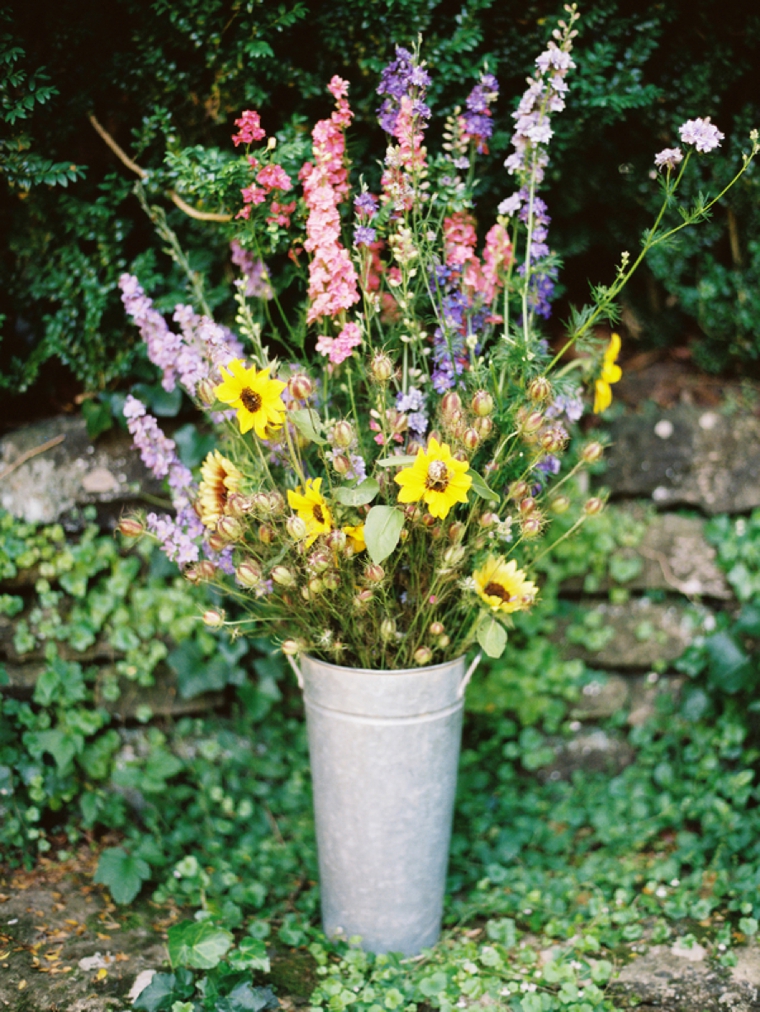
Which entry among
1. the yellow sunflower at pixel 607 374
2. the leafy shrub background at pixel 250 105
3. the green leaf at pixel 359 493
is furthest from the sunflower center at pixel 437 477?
the leafy shrub background at pixel 250 105

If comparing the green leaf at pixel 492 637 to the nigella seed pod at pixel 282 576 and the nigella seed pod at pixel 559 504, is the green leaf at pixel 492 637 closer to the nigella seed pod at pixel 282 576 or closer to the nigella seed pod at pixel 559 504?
the nigella seed pod at pixel 559 504

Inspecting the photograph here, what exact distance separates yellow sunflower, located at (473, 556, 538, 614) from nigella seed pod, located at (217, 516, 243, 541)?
0.48 m

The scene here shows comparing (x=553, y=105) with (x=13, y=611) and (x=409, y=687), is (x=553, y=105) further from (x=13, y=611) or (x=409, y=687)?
(x=13, y=611)

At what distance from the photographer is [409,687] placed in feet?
5.58

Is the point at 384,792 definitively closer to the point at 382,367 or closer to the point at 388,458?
the point at 388,458

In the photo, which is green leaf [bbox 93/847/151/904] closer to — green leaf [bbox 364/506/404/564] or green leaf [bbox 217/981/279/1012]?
green leaf [bbox 217/981/279/1012]

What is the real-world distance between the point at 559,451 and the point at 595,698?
3.98ft

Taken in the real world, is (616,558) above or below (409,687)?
below

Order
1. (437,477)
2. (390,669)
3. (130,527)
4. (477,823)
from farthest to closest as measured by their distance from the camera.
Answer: (477,823), (390,669), (130,527), (437,477)

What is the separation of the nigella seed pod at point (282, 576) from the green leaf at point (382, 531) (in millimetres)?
164

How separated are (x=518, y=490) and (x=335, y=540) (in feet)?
1.24

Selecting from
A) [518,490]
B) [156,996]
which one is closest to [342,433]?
[518,490]

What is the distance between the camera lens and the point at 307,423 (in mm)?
1567

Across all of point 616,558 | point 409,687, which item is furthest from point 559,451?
point 616,558
